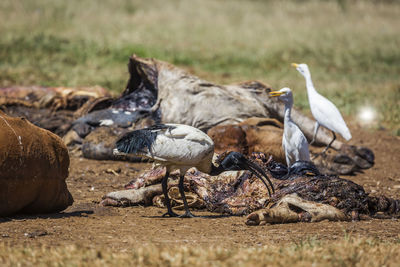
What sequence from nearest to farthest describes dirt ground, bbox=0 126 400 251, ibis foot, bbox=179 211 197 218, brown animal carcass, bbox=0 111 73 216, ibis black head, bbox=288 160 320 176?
dirt ground, bbox=0 126 400 251, brown animal carcass, bbox=0 111 73 216, ibis foot, bbox=179 211 197 218, ibis black head, bbox=288 160 320 176

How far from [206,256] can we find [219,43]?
18.3 m

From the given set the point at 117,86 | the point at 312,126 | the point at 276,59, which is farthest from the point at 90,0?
the point at 312,126

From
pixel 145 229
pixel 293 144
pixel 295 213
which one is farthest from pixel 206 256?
pixel 293 144

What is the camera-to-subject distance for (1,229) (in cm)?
465

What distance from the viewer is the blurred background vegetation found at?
1483 cm

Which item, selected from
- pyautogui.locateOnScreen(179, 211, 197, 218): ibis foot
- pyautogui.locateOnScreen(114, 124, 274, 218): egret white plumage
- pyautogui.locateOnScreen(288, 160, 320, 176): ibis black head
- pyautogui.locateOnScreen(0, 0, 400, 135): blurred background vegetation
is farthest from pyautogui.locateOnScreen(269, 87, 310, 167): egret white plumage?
pyautogui.locateOnScreen(0, 0, 400, 135): blurred background vegetation

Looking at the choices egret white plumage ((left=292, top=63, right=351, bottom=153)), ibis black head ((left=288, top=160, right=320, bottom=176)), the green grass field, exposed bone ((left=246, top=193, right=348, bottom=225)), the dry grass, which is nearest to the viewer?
the dry grass

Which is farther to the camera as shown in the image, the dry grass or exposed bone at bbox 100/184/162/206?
exposed bone at bbox 100/184/162/206

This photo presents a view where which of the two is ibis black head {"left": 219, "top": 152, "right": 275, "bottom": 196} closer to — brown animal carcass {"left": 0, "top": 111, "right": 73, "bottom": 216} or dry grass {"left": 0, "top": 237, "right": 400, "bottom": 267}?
brown animal carcass {"left": 0, "top": 111, "right": 73, "bottom": 216}

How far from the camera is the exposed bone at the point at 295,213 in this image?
527 centimetres

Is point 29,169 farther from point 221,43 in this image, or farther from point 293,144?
point 221,43

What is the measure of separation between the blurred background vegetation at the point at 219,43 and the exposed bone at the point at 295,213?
5.59 m

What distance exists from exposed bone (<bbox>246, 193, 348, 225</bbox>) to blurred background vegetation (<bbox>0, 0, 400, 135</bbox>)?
559 cm

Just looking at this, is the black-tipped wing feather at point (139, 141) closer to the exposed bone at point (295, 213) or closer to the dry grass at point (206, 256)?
the exposed bone at point (295, 213)
